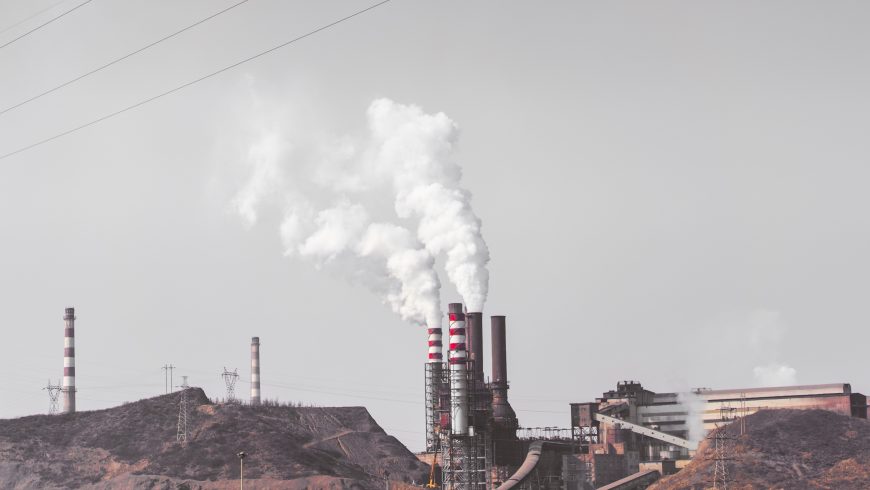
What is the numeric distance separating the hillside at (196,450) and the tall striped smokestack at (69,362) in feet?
5.95

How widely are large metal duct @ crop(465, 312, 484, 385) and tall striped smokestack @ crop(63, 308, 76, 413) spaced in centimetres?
4425

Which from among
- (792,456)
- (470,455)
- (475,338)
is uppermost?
(475,338)

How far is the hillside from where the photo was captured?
101438 mm

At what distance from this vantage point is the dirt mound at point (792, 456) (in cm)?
8900

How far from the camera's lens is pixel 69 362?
118625 millimetres

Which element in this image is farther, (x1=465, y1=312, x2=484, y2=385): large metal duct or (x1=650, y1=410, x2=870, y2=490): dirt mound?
(x1=465, y1=312, x2=484, y2=385): large metal duct

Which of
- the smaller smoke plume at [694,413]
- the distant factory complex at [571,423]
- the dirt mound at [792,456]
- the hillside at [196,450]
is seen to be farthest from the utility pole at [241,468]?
the smaller smoke plume at [694,413]

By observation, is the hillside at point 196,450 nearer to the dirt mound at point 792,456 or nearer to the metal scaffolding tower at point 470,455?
the metal scaffolding tower at point 470,455

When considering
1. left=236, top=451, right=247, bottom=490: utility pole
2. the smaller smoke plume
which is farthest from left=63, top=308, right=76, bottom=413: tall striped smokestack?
the smaller smoke plume

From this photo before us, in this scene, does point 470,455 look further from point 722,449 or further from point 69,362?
point 69,362

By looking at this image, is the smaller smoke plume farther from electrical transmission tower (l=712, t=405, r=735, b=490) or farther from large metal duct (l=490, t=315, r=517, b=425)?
large metal duct (l=490, t=315, r=517, b=425)

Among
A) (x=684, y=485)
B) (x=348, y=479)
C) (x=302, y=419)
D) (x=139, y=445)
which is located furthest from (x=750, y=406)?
(x=139, y=445)

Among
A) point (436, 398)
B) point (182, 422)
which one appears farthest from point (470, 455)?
point (182, 422)

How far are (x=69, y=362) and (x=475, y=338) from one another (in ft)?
148
